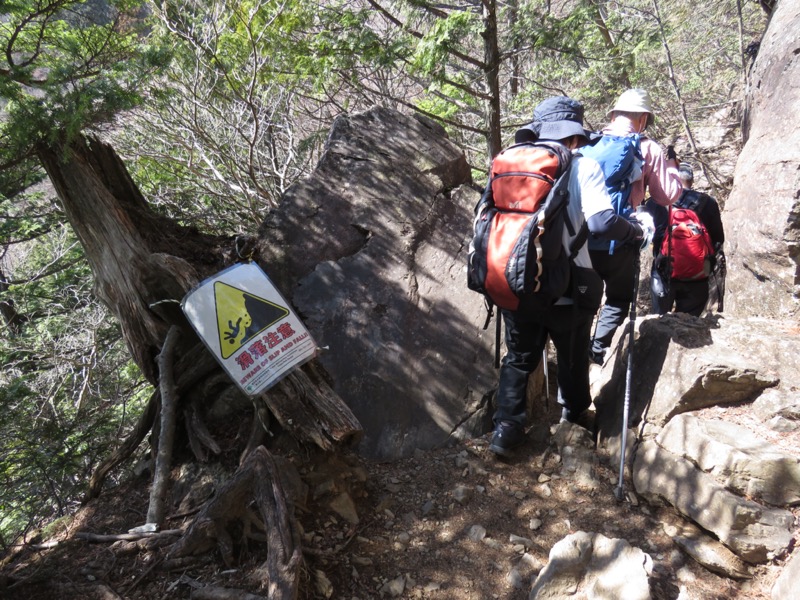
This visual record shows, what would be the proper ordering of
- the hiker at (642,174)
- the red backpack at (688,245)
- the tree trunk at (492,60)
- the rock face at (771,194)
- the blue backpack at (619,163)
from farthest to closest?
the tree trunk at (492,60) < the red backpack at (688,245) < the rock face at (771,194) < the hiker at (642,174) < the blue backpack at (619,163)

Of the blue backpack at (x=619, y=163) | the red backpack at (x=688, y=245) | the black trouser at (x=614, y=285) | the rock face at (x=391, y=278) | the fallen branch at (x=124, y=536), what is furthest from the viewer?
the red backpack at (x=688, y=245)

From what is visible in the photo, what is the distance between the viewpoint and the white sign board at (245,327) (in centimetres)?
271

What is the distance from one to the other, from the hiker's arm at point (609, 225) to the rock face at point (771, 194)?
2.30 metres

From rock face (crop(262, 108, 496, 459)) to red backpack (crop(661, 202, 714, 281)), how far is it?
6.14 ft

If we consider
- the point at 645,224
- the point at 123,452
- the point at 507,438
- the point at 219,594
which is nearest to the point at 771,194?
the point at 645,224

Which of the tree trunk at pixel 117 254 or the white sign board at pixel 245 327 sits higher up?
the tree trunk at pixel 117 254

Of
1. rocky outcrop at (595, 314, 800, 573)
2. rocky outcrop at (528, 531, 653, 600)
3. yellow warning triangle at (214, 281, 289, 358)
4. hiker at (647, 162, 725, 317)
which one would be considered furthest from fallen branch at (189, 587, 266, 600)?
hiker at (647, 162, 725, 317)

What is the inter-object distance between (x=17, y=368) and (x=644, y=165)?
978 cm

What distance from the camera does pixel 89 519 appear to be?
3.06 m

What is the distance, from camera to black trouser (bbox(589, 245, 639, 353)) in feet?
11.7

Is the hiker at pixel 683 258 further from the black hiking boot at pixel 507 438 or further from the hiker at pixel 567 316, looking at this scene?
the black hiking boot at pixel 507 438

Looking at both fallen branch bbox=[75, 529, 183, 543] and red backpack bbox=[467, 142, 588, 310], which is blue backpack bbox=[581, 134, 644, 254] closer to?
red backpack bbox=[467, 142, 588, 310]

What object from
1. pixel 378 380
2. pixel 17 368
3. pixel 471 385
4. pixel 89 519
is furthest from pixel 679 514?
pixel 17 368

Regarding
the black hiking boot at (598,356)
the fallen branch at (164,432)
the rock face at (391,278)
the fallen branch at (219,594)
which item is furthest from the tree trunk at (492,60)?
the fallen branch at (219,594)
